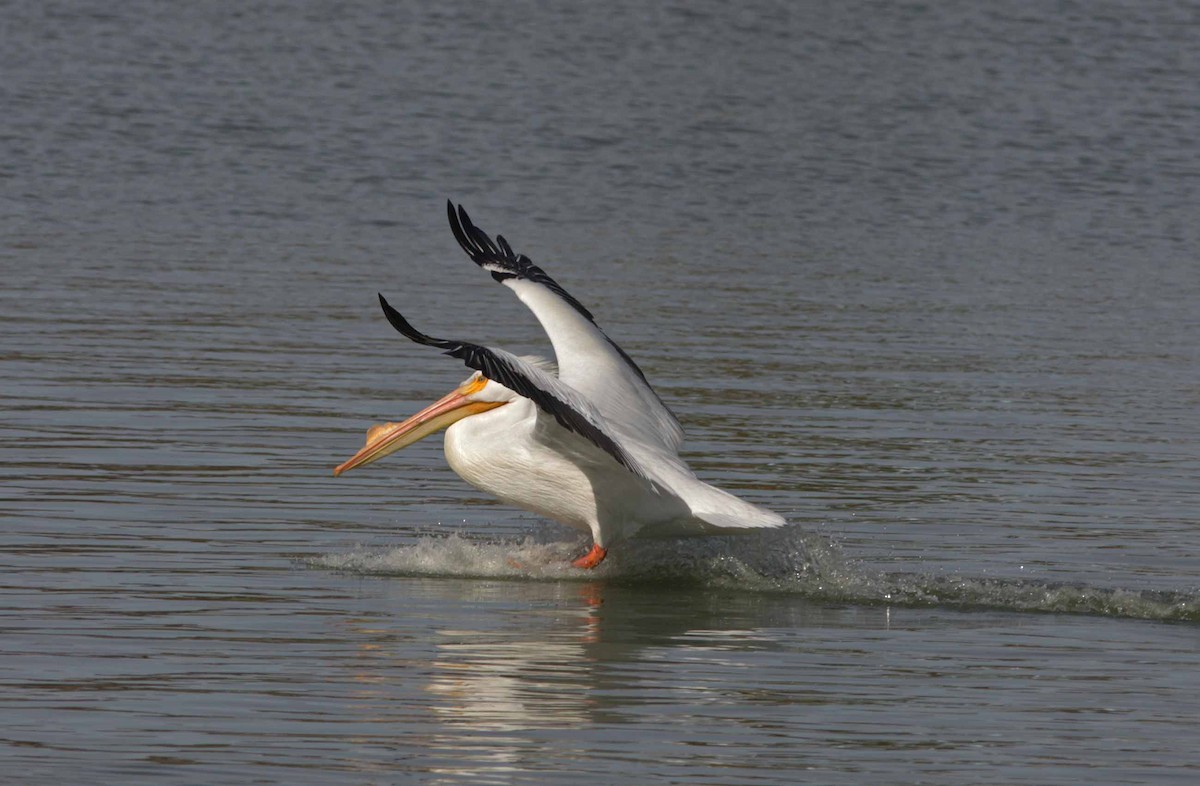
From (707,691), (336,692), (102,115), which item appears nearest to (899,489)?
(707,691)

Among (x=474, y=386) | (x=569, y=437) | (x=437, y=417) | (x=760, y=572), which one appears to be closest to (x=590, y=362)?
(x=474, y=386)

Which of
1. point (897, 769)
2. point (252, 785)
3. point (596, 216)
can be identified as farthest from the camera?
point (596, 216)

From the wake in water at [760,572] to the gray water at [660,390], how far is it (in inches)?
0.8

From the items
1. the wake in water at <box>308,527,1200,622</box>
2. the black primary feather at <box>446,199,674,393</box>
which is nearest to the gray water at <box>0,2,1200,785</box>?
the wake in water at <box>308,527,1200,622</box>

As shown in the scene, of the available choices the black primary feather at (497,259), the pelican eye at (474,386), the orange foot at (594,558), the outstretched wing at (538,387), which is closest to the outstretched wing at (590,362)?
the black primary feather at (497,259)

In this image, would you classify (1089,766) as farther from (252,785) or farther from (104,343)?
(104,343)

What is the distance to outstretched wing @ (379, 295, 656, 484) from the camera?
7.13m

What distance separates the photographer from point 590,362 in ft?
29.8

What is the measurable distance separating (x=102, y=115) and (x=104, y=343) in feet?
37.1

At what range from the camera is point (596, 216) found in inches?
765

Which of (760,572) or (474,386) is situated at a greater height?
(474,386)

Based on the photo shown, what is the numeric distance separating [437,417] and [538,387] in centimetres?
171

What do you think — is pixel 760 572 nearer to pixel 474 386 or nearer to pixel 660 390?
pixel 474 386

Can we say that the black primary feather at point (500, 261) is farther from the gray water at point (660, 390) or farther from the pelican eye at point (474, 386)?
the gray water at point (660, 390)
